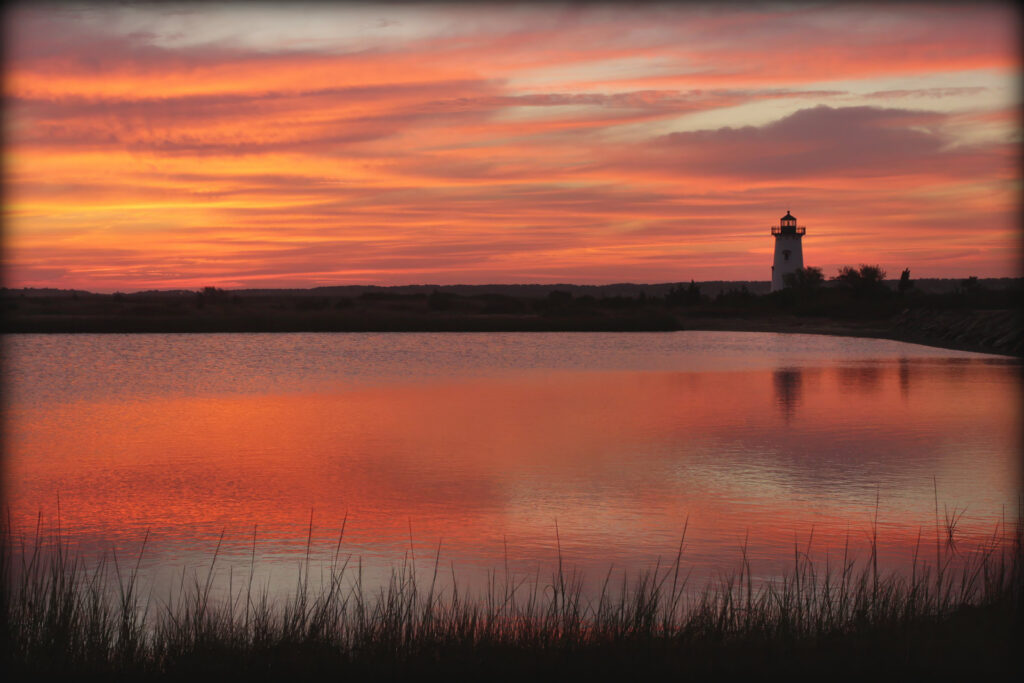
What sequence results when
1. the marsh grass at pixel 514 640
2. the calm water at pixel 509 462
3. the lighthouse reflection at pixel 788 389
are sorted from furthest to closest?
the lighthouse reflection at pixel 788 389, the calm water at pixel 509 462, the marsh grass at pixel 514 640

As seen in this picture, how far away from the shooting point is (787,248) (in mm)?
82812

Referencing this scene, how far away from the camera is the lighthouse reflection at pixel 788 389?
21.4 metres

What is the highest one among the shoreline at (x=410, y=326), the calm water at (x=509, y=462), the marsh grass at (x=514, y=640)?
the shoreline at (x=410, y=326)

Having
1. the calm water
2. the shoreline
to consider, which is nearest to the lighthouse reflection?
the calm water

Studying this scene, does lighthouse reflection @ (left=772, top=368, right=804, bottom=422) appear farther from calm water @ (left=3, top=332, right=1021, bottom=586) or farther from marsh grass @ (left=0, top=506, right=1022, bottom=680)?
marsh grass @ (left=0, top=506, right=1022, bottom=680)

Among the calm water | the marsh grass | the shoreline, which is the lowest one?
the calm water

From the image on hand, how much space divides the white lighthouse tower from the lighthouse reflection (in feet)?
173

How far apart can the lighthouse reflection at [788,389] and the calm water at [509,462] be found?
0.17 meters

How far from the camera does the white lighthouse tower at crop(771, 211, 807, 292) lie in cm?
8225

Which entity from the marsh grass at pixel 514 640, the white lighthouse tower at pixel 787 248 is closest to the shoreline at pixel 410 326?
the white lighthouse tower at pixel 787 248

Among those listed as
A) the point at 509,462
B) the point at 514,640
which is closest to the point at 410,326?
the point at 509,462

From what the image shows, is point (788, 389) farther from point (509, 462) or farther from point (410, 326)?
point (410, 326)

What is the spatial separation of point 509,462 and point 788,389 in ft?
44.2

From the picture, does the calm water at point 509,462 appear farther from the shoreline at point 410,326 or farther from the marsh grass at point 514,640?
the shoreline at point 410,326
